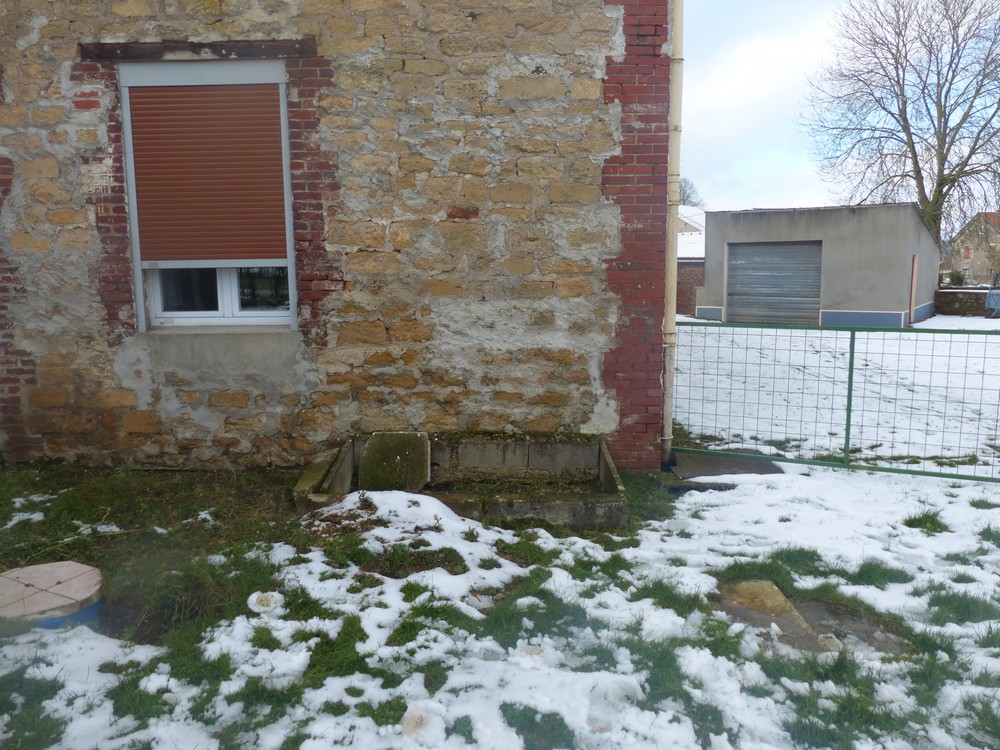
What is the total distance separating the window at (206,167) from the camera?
5.12 meters

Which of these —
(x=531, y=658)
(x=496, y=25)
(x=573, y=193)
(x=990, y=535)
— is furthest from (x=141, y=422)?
(x=990, y=535)

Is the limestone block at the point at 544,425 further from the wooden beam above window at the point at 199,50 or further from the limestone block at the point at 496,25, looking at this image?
the wooden beam above window at the point at 199,50

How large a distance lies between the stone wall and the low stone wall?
26307mm

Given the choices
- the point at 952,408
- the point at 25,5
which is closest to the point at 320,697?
the point at 25,5

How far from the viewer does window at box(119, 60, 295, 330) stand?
512 cm

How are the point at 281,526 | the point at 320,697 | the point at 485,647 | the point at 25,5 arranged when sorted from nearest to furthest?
the point at 320,697
the point at 485,647
the point at 281,526
the point at 25,5

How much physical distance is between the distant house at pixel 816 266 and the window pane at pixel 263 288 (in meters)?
18.4

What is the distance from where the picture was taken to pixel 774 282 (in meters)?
21.0

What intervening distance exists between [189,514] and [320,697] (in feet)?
7.88

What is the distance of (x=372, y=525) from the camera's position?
13.7ft

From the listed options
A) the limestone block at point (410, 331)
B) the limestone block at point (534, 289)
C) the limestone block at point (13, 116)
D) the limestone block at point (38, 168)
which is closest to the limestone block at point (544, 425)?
the limestone block at point (534, 289)

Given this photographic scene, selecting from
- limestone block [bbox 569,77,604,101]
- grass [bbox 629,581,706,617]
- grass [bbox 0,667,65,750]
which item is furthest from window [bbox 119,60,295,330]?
grass [bbox 629,581,706,617]

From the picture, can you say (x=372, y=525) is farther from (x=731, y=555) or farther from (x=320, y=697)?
→ (x=731, y=555)

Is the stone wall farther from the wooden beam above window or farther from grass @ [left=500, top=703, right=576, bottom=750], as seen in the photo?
grass @ [left=500, top=703, right=576, bottom=750]
